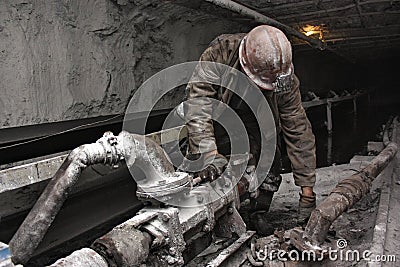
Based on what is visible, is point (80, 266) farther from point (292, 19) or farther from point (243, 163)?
point (292, 19)

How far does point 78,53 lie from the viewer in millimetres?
2752

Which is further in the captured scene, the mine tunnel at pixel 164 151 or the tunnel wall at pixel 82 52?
the tunnel wall at pixel 82 52

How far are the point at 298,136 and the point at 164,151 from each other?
1074mm

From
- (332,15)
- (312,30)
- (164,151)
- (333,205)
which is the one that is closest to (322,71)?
(312,30)

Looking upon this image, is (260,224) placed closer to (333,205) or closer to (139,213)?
(333,205)

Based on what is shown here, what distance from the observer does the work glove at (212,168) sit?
6.43ft

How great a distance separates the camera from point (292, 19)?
4.71 meters

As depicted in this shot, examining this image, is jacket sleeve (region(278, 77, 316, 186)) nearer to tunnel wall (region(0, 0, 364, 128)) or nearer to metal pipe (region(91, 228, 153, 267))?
tunnel wall (region(0, 0, 364, 128))

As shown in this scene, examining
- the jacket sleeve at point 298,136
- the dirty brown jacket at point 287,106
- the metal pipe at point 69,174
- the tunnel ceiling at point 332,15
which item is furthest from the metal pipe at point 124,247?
the tunnel ceiling at point 332,15

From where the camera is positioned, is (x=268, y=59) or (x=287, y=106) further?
(x=287, y=106)

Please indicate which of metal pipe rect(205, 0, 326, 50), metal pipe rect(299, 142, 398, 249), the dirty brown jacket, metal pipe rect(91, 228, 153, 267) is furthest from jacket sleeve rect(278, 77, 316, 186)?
metal pipe rect(91, 228, 153, 267)

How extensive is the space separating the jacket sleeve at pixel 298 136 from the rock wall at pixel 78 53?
4.37 feet

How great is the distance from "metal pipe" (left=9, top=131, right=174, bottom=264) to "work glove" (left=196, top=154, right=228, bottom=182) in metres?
0.36

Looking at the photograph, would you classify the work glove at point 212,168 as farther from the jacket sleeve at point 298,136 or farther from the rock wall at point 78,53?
the rock wall at point 78,53
